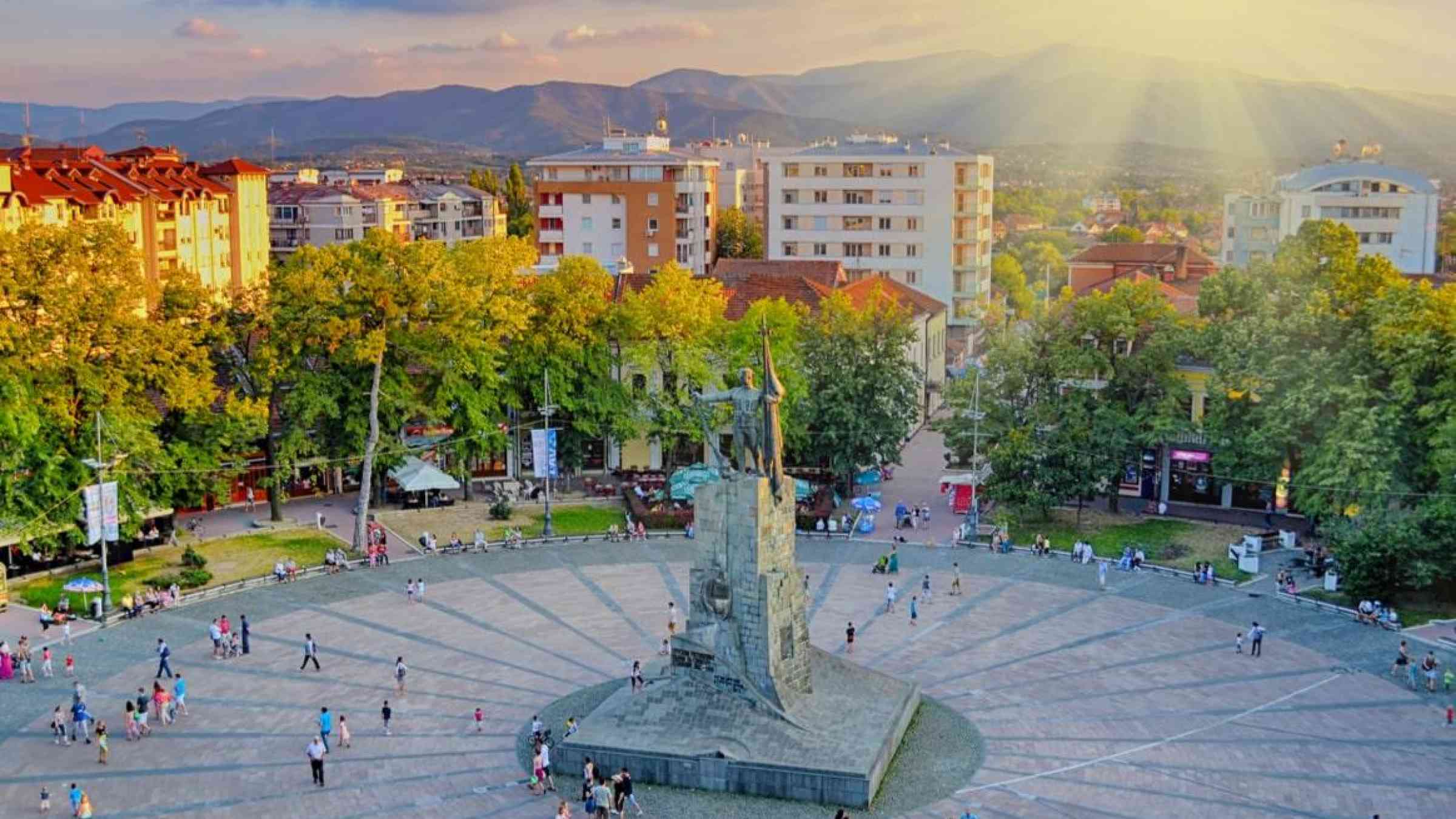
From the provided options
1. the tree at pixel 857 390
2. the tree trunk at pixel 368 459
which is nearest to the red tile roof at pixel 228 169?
the tree trunk at pixel 368 459

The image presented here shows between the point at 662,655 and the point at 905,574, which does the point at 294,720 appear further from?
the point at 905,574

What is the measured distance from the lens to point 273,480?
64.9 metres

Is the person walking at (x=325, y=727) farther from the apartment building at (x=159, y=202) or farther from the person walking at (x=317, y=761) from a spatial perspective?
the apartment building at (x=159, y=202)

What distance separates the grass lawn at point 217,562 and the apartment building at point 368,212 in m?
62.7

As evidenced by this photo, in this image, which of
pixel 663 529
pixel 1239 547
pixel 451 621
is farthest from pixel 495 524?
pixel 1239 547

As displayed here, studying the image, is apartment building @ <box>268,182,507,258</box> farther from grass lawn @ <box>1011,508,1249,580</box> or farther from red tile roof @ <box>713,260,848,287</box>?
grass lawn @ <box>1011,508,1249,580</box>

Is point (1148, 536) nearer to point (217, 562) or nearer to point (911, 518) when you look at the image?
point (911, 518)

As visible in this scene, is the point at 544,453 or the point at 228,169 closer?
the point at 544,453

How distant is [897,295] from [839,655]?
45.3 meters

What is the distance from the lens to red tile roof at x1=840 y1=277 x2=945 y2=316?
8731cm

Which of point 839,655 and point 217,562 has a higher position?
point 217,562

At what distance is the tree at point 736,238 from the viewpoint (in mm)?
137750

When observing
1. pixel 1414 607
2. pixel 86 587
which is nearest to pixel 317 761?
pixel 86 587

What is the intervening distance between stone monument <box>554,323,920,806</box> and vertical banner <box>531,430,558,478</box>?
2533 centimetres
